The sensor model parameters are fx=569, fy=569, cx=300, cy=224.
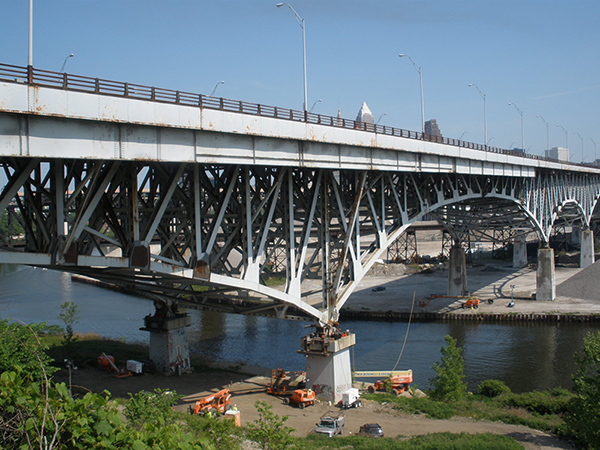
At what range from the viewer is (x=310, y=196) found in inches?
993

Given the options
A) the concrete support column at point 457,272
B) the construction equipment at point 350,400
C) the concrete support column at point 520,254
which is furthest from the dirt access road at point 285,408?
the concrete support column at point 520,254

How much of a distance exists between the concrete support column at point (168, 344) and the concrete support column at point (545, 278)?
40202 mm

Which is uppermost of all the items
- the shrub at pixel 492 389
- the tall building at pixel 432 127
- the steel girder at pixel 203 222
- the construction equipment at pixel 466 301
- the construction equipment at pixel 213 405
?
the tall building at pixel 432 127

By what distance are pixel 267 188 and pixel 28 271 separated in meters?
86.4

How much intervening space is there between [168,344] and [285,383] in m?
7.46

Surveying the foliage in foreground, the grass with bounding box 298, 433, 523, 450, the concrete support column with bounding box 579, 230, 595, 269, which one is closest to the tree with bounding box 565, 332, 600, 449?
the grass with bounding box 298, 433, 523, 450

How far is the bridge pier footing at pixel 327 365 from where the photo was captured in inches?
1044

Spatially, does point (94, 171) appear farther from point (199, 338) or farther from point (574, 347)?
point (574, 347)

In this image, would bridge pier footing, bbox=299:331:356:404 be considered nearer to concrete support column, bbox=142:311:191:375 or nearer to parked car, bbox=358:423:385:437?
parked car, bbox=358:423:385:437

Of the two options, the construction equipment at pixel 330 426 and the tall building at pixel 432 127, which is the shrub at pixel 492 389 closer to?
the construction equipment at pixel 330 426

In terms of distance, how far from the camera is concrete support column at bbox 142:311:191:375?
3189 cm

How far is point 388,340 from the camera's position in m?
43.9

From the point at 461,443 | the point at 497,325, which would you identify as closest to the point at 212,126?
the point at 461,443

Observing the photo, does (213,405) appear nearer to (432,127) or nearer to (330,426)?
Answer: (330,426)
